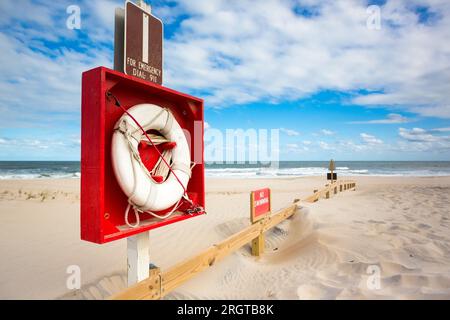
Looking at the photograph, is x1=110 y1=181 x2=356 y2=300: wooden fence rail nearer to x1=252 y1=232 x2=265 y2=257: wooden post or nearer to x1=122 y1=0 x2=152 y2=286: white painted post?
x1=122 y1=0 x2=152 y2=286: white painted post

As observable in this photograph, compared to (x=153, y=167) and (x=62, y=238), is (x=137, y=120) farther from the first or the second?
(x=62, y=238)

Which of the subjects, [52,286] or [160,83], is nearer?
[160,83]

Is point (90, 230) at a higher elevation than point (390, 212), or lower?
higher

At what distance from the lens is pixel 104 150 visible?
75.4 inches

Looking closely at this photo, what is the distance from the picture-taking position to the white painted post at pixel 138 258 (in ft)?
7.09

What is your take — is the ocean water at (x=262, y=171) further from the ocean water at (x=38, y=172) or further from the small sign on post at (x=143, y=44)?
the small sign on post at (x=143, y=44)

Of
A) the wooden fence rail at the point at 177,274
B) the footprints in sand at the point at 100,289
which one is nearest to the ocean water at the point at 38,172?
the footprints in sand at the point at 100,289

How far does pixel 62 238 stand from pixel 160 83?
13.1 ft

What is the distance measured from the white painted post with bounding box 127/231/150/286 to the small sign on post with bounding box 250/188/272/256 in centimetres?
181

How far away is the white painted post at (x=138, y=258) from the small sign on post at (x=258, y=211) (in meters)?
1.81

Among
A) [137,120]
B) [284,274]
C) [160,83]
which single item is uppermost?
[160,83]
